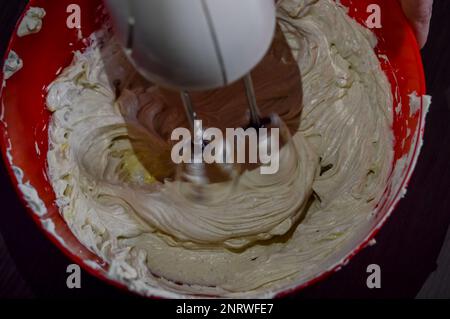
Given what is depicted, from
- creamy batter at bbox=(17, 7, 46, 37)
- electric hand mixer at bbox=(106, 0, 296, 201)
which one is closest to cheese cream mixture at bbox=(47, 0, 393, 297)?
creamy batter at bbox=(17, 7, 46, 37)

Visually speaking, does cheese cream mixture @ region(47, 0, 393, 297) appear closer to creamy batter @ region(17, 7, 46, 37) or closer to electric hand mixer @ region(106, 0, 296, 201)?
creamy batter @ region(17, 7, 46, 37)

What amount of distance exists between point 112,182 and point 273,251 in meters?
0.30

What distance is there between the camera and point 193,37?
0.64 meters

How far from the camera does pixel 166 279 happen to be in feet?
3.12

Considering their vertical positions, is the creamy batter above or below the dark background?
above

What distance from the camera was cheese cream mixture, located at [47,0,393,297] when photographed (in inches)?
37.0

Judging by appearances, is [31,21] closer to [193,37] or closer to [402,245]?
[193,37]

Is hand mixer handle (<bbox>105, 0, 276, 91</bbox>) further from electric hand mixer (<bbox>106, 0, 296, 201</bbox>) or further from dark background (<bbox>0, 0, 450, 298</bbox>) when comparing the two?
dark background (<bbox>0, 0, 450, 298</bbox>)

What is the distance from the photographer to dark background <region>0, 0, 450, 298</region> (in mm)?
1020

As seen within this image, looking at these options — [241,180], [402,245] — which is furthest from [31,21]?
[402,245]

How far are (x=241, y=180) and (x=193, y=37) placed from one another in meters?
0.38

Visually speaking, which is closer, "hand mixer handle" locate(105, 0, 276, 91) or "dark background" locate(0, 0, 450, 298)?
"hand mixer handle" locate(105, 0, 276, 91)

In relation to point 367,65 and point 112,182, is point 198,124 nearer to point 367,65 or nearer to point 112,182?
point 112,182
